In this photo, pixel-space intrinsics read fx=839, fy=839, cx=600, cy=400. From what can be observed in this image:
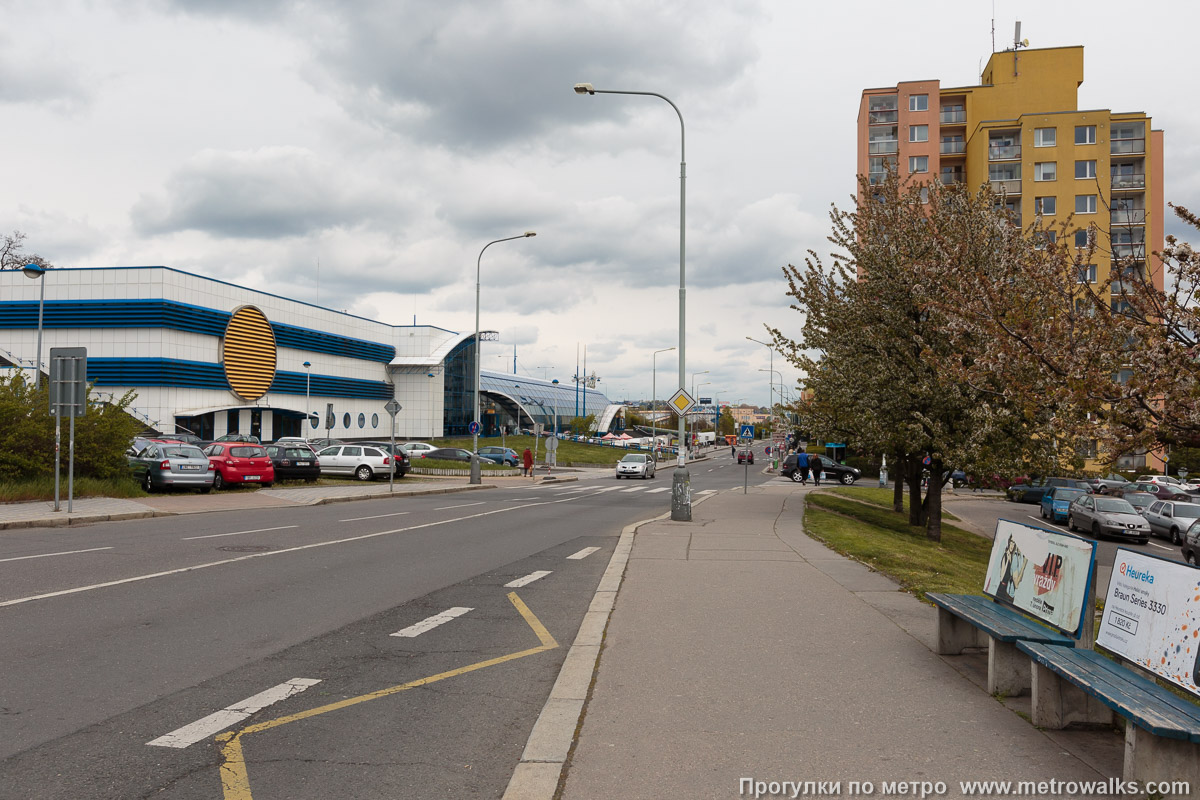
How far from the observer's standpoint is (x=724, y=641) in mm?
6859

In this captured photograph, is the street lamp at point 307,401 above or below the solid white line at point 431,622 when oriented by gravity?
above

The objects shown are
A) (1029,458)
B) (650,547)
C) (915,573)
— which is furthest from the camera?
(1029,458)

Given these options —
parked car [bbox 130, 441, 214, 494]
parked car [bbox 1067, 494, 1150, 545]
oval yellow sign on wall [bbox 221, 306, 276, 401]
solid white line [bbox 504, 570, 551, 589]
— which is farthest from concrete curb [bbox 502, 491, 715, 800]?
oval yellow sign on wall [bbox 221, 306, 276, 401]

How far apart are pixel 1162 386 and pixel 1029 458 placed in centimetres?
1431

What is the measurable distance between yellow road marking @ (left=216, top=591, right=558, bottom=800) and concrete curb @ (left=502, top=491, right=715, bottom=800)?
1.25ft

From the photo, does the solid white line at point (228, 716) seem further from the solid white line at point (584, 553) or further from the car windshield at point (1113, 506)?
the car windshield at point (1113, 506)

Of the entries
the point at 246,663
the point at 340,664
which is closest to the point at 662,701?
the point at 340,664

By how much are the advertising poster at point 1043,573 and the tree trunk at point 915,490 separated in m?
16.8

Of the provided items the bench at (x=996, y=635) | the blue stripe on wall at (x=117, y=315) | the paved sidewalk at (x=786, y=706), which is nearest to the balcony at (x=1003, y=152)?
the blue stripe on wall at (x=117, y=315)

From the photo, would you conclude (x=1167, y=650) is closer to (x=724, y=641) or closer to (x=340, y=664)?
(x=724, y=641)

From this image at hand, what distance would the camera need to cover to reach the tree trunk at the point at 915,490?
75.8 ft

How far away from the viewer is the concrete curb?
394 centimetres

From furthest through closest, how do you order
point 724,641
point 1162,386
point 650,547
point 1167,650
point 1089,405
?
point 650,547, point 724,641, point 1089,405, point 1162,386, point 1167,650

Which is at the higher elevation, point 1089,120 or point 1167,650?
point 1089,120
